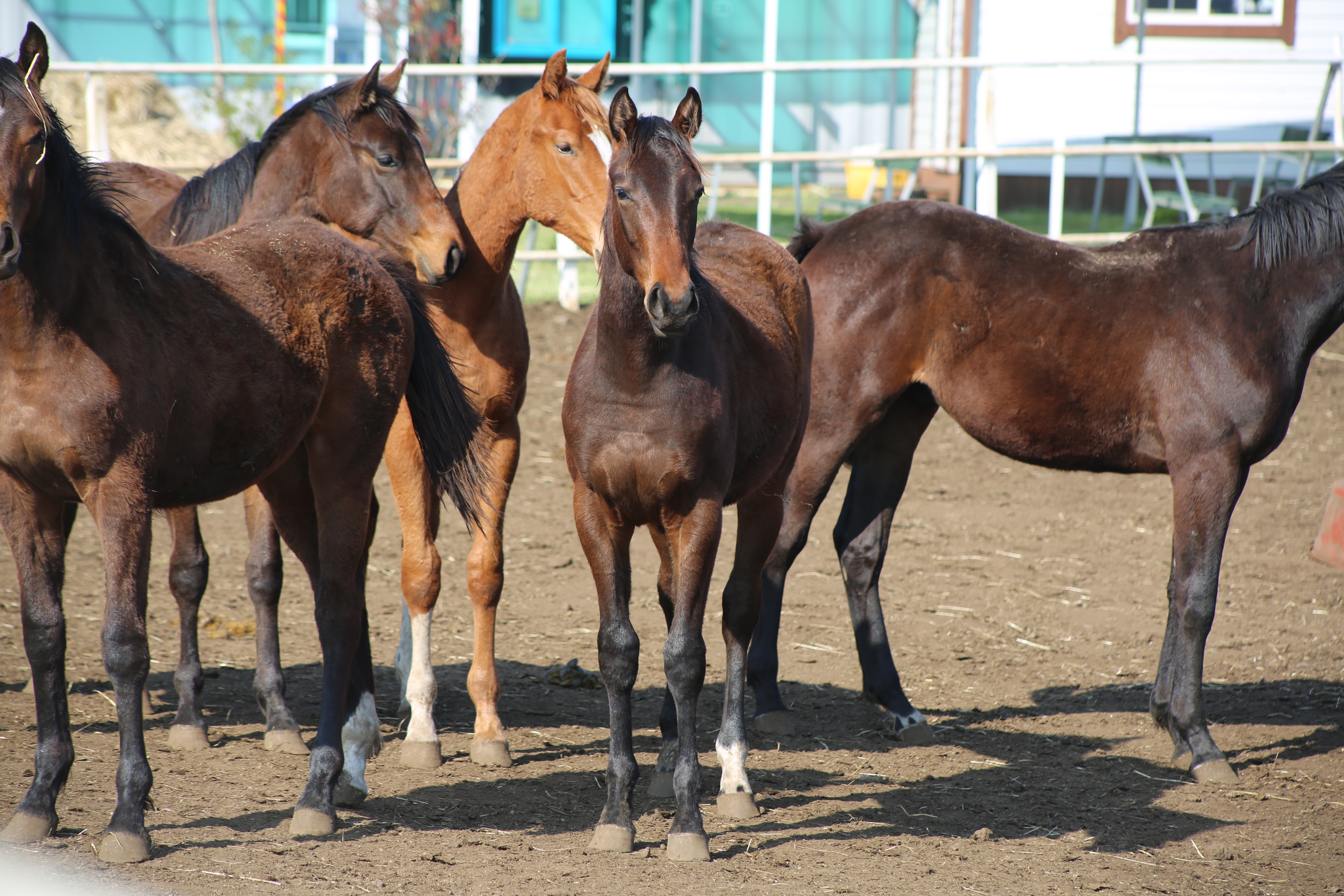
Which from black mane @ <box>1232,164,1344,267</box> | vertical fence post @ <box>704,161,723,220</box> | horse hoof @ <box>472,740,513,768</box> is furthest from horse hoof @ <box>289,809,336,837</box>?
vertical fence post @ <box>704,161,723,220</box>

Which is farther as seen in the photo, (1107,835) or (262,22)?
(262,22)

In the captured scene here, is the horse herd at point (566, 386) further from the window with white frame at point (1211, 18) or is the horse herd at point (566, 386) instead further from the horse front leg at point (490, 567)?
the window with white frame at point (1211, 18)

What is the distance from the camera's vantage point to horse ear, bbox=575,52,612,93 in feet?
14.9

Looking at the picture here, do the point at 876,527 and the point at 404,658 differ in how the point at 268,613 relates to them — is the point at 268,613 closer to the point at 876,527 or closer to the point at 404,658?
the point at 404,658

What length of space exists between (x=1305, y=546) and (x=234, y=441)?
6.52 m

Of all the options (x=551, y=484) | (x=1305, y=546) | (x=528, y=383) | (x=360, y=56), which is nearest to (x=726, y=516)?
(x=551, y=484)

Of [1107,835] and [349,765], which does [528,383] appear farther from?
[1107,835]

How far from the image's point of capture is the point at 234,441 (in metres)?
3.32

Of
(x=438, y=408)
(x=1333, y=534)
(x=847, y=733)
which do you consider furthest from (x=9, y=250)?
(x=1333, y=534)

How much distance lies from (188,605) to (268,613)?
1.25 ft

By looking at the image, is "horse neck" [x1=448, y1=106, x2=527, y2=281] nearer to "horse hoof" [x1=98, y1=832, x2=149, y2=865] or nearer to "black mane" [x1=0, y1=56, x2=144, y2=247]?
"black mane" [x1=0, y1=56, x2=144, y2=247]

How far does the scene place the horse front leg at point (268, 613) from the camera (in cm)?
424

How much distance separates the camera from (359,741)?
12.6 ft

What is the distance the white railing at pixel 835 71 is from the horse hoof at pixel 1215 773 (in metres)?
7.14
